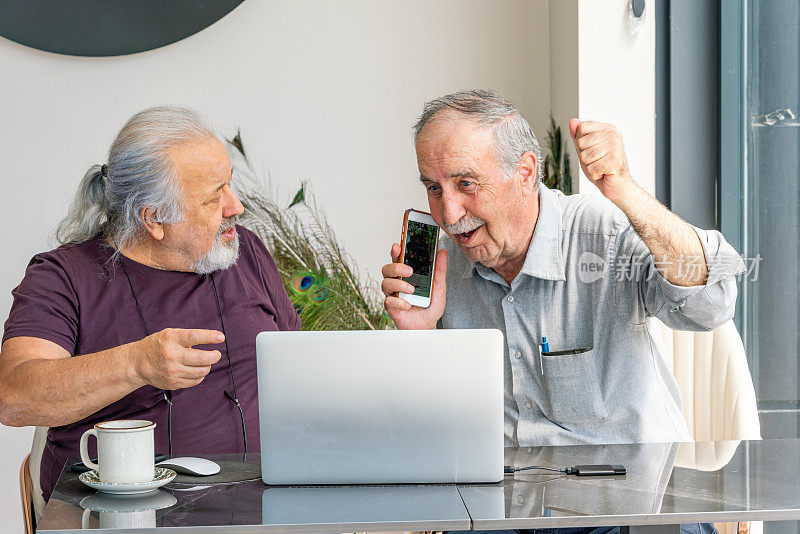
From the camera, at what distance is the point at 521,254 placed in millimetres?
1689

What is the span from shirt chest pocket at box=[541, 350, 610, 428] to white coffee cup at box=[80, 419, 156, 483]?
0.77 meters

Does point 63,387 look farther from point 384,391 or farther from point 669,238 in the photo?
point 669,238

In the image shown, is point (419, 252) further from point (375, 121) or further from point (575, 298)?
point (375, 121)

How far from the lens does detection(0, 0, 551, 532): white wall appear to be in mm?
2637

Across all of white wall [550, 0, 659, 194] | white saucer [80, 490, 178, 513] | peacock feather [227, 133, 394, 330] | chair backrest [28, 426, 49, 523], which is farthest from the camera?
peacock feather [227, 133, 394, 330]

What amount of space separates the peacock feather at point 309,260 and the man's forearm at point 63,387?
105 cm

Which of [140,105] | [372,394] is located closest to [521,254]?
[372,394]

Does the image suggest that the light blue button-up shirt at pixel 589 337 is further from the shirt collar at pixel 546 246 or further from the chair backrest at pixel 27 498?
the chair backrest at pixel 27 498

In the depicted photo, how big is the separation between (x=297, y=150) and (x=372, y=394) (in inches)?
67.7

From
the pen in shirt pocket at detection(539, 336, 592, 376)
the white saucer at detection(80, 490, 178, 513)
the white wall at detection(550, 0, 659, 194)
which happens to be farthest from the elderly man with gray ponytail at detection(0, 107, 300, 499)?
the white wall at detection(550, 0, 659, 194)

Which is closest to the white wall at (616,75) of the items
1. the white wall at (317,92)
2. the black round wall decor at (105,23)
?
the white wall at (317,92)

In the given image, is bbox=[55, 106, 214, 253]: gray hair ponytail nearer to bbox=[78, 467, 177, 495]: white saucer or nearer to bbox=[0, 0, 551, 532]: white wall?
bbox=[78, 467, 177, 495]: white saucer

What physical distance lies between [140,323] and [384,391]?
31.0 inches

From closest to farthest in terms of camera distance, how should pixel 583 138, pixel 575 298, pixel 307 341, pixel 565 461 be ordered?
pixel 307 341 < pixel 565 461 < pixel 583 138 < pixel 575 298
